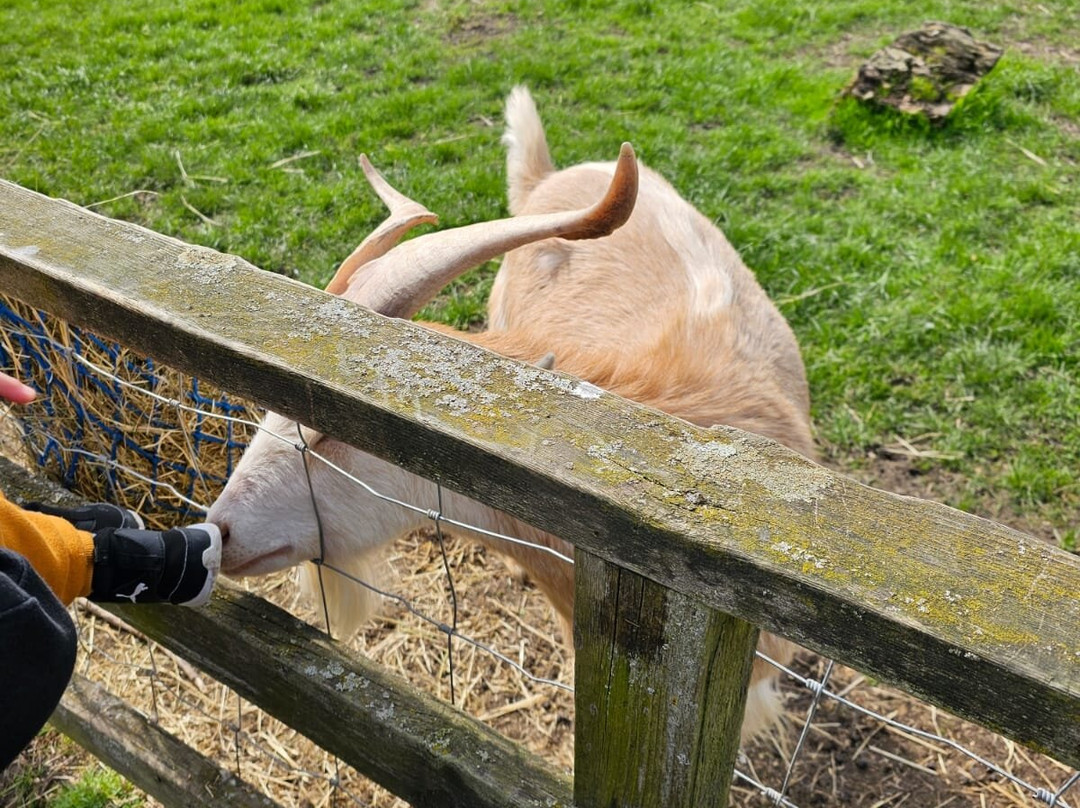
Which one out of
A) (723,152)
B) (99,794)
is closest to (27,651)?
(99,794)

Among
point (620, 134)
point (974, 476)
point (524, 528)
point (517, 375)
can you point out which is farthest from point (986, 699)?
point (620, 134)

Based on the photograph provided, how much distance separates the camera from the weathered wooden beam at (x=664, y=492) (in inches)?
31.7

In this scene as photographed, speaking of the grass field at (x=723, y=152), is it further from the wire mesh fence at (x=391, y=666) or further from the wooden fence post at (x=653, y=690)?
the wooden fence post at (x=653, y=690)

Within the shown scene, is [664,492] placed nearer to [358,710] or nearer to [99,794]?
[358,710]

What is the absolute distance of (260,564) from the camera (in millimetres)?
1953

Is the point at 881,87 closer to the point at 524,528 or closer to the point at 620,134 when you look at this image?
the point at 620,134

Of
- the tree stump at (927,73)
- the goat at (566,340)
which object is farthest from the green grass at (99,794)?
the tree stump at (927,73)

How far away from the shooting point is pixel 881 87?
550 cm

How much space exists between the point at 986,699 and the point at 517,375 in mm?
613

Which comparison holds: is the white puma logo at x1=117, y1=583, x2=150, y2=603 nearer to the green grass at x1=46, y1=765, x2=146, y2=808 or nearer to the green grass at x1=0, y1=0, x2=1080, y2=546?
the green grass at x1=46, y1=765, x2=146, y2=808

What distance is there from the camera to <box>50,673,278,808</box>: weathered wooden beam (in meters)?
1.88

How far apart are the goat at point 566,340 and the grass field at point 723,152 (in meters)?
1.01

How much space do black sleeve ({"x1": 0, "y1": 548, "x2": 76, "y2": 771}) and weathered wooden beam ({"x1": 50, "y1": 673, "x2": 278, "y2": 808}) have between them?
0.75 metres

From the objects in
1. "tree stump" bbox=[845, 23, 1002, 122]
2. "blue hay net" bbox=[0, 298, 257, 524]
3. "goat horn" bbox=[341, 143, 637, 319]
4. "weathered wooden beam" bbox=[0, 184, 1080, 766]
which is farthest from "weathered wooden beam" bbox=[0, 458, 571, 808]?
"tree stump" bbox=[845, 23, 1002, 122]
